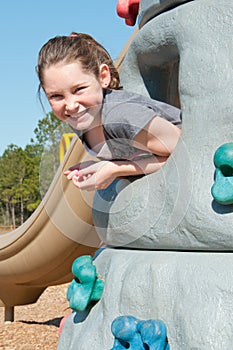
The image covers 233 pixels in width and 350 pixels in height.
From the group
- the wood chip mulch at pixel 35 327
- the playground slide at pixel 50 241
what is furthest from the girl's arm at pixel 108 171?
the wood chip mulch at pixel 35 327

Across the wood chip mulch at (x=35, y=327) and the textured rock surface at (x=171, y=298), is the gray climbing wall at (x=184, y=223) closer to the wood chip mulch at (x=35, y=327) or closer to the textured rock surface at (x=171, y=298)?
the textured rock surface at (x=171, y=298)

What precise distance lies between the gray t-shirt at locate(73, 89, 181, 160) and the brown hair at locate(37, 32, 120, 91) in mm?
93

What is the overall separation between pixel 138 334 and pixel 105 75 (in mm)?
707

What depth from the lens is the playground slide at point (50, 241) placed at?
3635 millimetres

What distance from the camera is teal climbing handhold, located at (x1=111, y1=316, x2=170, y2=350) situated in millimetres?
1341

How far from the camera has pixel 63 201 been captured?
12.4ft

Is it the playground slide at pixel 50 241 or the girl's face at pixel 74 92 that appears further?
the playground slide at pixel 50 241

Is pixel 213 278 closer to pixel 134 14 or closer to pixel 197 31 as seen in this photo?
pixel 197 31

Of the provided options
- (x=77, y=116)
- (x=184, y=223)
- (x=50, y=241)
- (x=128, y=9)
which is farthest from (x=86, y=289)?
(x=50, y=241)

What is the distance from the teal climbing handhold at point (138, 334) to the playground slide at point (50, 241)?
1.99 meters

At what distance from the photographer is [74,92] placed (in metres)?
1.51

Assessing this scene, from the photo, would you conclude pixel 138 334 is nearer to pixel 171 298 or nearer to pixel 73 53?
pixel 171 298

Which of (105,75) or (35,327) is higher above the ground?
(105,75)

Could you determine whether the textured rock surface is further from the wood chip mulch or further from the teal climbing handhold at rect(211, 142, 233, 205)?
the wood chip mulch
